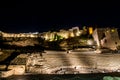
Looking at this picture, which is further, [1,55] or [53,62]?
[1,55]

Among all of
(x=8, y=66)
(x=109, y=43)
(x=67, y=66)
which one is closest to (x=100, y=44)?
(x=109, y=43)

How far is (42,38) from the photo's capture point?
53.0 m

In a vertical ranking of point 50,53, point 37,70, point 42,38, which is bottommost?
point 37,70

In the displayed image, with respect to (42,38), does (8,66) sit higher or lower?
lower

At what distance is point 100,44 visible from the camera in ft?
141

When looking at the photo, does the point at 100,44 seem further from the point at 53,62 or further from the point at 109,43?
the point at 53,62

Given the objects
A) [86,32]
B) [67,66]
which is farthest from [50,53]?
[86,32]

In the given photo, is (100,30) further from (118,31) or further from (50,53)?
(50,53)

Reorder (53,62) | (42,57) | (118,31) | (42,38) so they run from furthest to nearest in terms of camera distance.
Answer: (42,38)
(118,31)
(42,57)
(53,62)

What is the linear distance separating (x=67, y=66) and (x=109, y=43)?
19403 mm

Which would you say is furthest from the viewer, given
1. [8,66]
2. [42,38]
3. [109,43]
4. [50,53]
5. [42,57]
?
[42,38]

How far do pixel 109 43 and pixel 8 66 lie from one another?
24350mm

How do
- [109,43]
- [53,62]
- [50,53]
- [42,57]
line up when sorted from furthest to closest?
[109,43] → [50,53] → [42,57] → [53,62]

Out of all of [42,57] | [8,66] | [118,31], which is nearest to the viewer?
[8,66]
